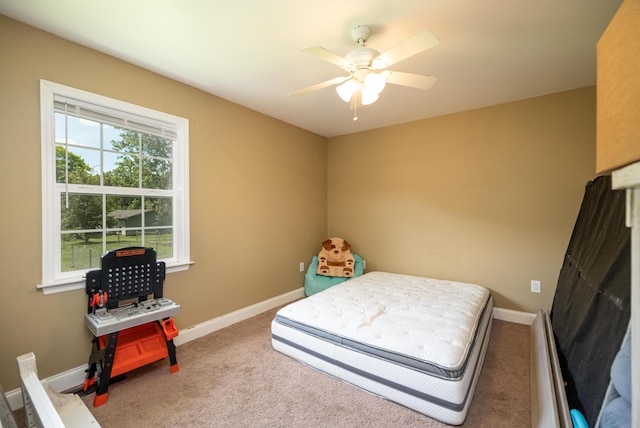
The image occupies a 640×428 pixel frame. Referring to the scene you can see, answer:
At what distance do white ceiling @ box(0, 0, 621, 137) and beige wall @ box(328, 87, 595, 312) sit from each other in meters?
0.44

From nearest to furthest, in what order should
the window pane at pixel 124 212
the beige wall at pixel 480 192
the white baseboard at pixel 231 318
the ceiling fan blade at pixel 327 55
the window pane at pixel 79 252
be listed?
1. the ceiling fan blade at pixel 327 55
2. the window pane at pixel 79 252
3. the window pane at pixel 124 212
4. the white baseboard at pixel 231 318
5. the beige wall at pixel 480 192

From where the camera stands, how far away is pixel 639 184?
52 centimetres

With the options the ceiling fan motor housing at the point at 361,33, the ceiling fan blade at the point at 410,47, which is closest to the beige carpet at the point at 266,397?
the ceiling fan blade at the point at 410,47

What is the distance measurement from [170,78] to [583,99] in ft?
12.7

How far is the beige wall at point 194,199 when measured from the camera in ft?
5.45

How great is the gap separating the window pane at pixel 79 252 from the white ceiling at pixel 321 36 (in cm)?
141

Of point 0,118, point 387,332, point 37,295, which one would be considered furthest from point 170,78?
point 387,332

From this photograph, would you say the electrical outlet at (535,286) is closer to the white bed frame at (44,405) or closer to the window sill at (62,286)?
the white bed frame at (44,405)

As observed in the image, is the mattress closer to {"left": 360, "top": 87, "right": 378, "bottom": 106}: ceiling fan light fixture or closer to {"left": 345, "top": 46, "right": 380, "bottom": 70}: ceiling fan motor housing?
{"left": 360, "top": 87, "right": 378, "bottom": 106}: ceiling fan light fixture

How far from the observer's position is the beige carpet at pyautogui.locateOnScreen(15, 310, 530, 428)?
1.57 metres

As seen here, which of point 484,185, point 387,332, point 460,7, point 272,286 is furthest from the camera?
point 272,286

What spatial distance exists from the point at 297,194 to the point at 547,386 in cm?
304

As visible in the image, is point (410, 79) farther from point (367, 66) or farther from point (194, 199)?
point (194, 199)

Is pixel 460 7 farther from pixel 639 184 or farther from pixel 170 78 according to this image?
pixel 170 78
